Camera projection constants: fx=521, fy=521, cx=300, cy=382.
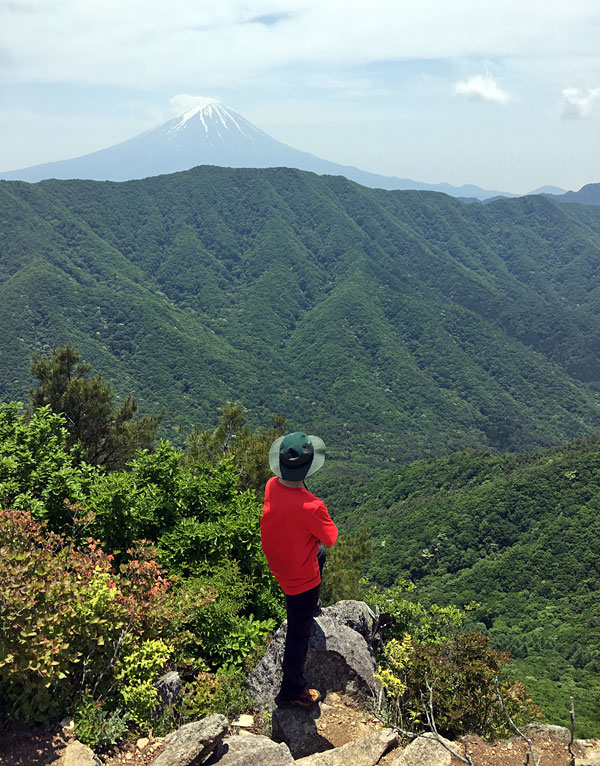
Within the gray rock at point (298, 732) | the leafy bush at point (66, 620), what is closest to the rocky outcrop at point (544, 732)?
the gray rock at point (298, 732)

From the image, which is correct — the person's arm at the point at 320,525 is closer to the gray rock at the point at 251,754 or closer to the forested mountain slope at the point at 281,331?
the gray rock at the point at 251,754

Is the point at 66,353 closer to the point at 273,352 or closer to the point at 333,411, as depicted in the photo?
the point at 333,411

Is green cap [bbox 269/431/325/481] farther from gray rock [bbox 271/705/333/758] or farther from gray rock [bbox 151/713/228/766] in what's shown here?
gray rock [bbox 271/705/333/758]

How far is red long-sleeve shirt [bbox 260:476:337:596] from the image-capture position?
506 cm

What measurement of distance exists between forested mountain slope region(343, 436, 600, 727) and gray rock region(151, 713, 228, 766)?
29858 millimetres

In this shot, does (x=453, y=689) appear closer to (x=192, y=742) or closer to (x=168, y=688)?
(x=192, y=742)

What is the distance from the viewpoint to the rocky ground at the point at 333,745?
4.08 meters

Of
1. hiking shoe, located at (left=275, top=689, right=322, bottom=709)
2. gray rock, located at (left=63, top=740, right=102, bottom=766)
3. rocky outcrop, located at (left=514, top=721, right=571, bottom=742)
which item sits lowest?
rocky outcrop, located at (left=514, top=721, right=571, bottom=742)

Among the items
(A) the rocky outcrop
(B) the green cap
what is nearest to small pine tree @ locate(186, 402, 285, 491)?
(B) the green cap

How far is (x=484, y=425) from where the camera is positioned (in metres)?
136

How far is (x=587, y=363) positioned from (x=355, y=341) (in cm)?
7616

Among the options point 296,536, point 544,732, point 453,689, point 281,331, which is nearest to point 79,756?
point 296,536

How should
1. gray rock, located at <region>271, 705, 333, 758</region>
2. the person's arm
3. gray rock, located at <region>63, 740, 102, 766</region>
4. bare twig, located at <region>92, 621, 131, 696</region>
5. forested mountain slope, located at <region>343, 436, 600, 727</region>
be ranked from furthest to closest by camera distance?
forested mountain slope, located at <region>343, 436, 600, 727</region> → gray rock, located at <region>271, 705, 333, 758</region> → the person's arm → bare twig, located at <region>92, 621, 131, 696</region> → gray rock, located at <region>63, 740, 102, 766</region>

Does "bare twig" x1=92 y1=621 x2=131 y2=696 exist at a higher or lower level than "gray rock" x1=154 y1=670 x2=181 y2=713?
higher
